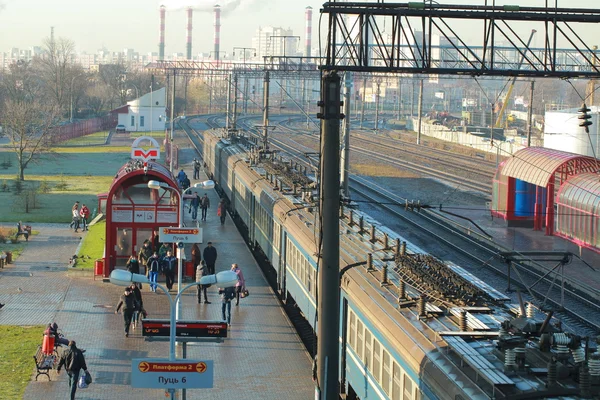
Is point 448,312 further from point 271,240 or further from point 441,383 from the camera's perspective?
point 271,240

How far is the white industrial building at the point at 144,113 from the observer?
97875mm

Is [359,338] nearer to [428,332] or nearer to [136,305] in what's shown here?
[428,332]

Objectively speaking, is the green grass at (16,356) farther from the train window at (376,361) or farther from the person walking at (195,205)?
the person walking at (195,205)

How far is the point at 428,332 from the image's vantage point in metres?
11.7

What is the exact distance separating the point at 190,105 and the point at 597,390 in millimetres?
124857

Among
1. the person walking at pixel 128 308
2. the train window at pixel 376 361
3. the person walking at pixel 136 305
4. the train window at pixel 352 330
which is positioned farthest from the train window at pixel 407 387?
the person walking at pixel 136 305

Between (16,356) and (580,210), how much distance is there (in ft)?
66.8

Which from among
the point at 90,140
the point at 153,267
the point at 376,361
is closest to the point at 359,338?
the point at 376,361

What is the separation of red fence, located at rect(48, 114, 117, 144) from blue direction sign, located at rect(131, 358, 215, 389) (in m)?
58.0

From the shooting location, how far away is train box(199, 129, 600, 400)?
9.49 meters

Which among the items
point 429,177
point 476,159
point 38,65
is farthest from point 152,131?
point 38,65

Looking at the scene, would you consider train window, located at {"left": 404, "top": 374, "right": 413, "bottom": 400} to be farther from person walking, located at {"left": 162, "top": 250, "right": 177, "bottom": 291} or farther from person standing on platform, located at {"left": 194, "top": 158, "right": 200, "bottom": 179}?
person standing on platform, located at {"left": 194, "top": 158, "right": 200, "bottom": 179}

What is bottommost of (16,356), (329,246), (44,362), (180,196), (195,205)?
(16,356)

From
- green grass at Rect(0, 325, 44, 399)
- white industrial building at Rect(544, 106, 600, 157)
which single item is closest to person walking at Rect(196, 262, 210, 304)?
green grass at Rect(0, 325, 44, 399)
